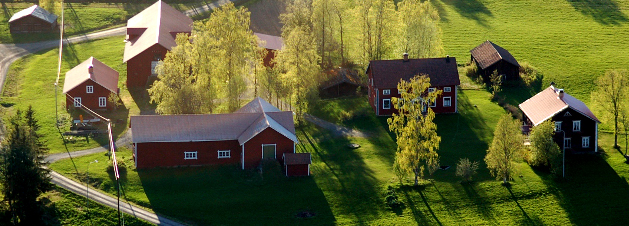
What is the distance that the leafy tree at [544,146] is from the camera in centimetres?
8819

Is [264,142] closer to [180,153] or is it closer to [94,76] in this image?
[180,153]

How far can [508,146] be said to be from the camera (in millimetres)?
86125

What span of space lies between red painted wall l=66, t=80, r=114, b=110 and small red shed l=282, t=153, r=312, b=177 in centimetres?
2694

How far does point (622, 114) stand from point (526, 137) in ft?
36.1

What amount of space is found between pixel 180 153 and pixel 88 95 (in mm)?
20338

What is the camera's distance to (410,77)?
103875mm

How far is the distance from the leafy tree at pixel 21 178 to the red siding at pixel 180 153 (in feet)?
38.3

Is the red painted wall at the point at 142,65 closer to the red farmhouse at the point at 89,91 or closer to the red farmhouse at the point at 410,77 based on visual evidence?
the red farmhouse at the point at 89,91

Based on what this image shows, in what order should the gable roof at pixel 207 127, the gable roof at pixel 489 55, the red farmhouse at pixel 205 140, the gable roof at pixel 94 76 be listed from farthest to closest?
1. the gable roof at pixel 489 55
2. the gable roof at pixel 94 76
3. the gable roof at pixel 207 127
4. the red farmhouse at pixel 205 140

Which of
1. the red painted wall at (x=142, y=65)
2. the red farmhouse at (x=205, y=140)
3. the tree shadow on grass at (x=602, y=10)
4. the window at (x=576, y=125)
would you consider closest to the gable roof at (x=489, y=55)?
the window at (x=576, y=125)

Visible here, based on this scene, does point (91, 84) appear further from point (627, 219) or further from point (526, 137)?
point (627, 219)

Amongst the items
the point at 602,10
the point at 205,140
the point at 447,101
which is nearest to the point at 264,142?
the point at 205,140

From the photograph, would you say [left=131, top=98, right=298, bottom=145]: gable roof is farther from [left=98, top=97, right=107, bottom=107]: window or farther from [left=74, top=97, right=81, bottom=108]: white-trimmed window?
[left=74, top=97, right=81, bottom=108]: white-trimmed window

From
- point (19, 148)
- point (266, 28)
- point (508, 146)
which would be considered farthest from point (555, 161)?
point (266, 28)
